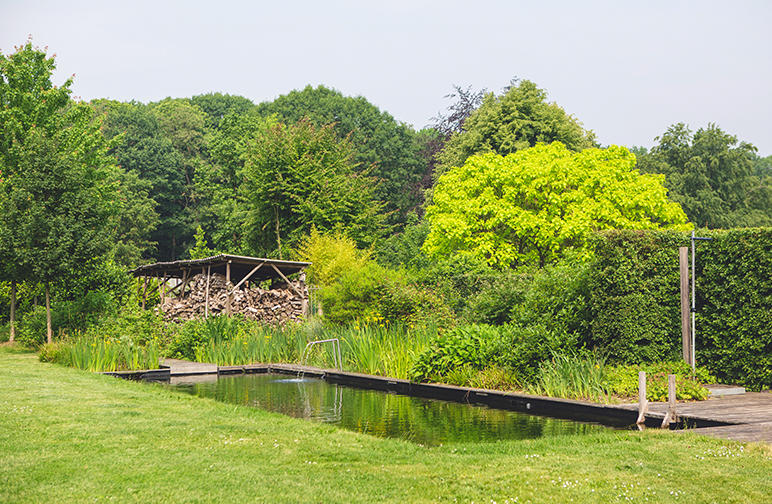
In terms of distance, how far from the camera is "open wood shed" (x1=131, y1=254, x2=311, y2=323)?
20.3 meters

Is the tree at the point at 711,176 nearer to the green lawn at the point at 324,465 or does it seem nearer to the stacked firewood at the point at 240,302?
the stacked firewood at the point at 240,302

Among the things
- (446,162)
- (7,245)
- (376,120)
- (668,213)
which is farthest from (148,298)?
(376,120)

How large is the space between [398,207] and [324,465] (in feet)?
136

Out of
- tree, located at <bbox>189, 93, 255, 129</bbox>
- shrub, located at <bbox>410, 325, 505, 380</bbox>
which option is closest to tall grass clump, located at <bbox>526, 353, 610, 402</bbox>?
shrub, located at <bbox>410, 325, 505, 380</bbox>

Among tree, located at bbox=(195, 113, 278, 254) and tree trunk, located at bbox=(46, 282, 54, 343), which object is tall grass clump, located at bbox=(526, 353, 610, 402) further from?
tree, located at bbox=(195, 113, 278, 254)

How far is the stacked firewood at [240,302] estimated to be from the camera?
803 inches

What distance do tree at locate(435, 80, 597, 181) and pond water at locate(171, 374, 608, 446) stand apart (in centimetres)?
1910

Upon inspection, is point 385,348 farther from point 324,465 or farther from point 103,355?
point 324,465

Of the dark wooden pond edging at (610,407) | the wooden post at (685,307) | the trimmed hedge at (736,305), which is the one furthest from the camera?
the wooden post at (685,307)

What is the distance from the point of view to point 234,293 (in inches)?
809

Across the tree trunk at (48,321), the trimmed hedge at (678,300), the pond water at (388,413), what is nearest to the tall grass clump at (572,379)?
the trimmed hedge at (678,300)

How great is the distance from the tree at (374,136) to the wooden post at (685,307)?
3394 centimetres

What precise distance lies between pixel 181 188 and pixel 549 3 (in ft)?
148

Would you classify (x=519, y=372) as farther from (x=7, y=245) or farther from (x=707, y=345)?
(x=7, y=245)
